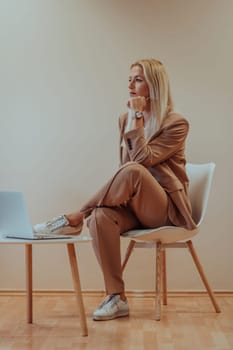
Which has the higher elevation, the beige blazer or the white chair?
the beige blazer

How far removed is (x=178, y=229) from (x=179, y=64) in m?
1.01

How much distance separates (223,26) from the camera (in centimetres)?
274

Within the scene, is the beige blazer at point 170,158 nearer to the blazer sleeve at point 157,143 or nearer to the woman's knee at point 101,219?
the blazer sleeve at point 157,143

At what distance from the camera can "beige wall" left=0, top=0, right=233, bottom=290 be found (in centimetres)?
273

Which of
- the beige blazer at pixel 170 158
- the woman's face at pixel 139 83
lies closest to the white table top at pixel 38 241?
the beige blazer at pixel 170 158

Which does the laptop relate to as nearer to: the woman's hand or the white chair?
the white chair

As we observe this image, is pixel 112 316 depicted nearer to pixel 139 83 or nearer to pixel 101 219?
pixel 101 219

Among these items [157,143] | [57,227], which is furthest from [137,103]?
[57,227]

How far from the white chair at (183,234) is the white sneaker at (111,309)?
142mm

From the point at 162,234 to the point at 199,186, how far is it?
38cm

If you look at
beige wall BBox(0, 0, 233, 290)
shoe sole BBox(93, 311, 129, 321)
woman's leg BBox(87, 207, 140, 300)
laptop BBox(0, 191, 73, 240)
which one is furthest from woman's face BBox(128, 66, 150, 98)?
shoe sole BBox(93, 311, 129, 321)

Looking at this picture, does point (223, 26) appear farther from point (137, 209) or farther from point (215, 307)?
point (215, 307)

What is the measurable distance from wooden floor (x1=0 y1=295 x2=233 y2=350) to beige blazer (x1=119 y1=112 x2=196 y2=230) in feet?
1.35

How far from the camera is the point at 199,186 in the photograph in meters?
2.42
